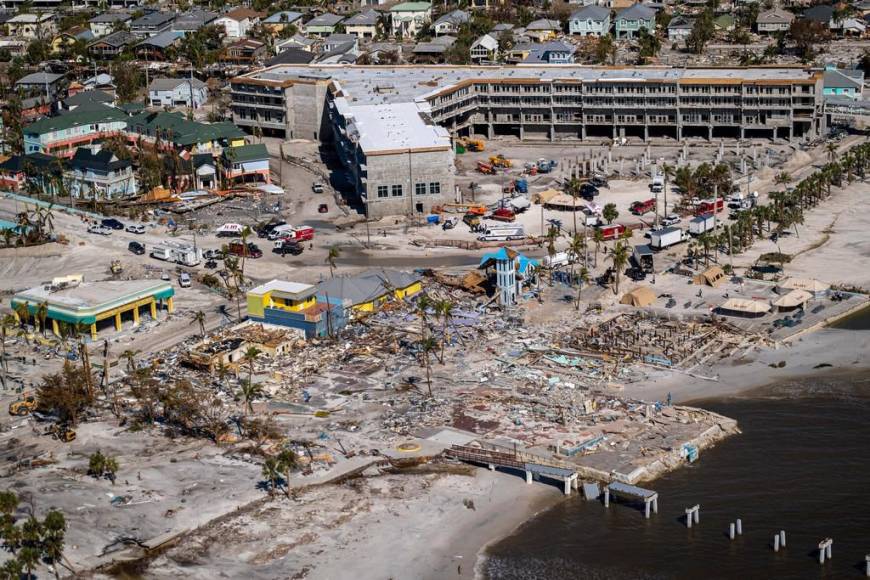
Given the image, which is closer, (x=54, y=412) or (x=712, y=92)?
(x=54, y=412)

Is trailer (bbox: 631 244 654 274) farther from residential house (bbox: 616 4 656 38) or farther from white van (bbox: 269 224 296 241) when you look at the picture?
residential house (bbox: 616 4 656 38)

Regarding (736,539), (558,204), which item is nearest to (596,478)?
(736,539)

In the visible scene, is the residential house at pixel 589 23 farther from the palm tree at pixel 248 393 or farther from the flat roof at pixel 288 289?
the palm tree at pixel 248 393

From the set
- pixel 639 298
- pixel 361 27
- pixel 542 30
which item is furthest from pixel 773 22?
pixel 639 298

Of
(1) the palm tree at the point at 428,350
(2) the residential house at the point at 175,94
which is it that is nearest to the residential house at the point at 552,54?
(2) the residential house at the point at 175,94

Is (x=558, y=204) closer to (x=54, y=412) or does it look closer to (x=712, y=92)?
(x=712, y=92)

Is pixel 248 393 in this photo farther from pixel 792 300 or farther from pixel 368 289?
pixel 792 300
